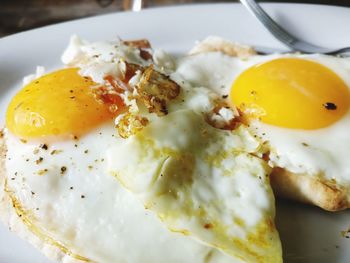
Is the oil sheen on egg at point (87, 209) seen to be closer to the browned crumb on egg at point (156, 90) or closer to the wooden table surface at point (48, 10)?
the browned crumb on egg at point (156, 90)

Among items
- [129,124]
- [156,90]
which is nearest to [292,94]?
[156,90]

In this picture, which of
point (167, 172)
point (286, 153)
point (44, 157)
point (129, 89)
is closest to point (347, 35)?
point (286, 153)

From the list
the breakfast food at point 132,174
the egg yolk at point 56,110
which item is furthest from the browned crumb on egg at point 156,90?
the egg yolk at point 56,110

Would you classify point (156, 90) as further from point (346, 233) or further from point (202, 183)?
point (346, 233)

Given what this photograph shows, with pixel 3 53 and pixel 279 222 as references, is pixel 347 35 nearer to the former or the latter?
pixel 279 222

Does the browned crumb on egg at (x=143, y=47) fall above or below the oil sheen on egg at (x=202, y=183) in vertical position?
below

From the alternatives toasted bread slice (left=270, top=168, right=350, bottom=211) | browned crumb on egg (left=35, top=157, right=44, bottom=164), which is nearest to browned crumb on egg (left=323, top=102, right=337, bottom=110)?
toasted bread slice (left=270, top=168, right=350, bottom=211)
